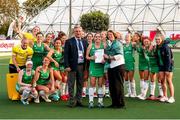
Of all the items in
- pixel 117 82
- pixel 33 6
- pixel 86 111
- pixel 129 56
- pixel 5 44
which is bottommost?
pixel 86 111

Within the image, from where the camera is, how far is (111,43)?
991 centimetres

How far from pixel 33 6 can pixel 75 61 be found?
74.8 metres

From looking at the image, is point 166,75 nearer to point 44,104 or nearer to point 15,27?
point 44,104

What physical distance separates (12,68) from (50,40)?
1196 mm

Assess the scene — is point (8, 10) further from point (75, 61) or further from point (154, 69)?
point (75, 61)

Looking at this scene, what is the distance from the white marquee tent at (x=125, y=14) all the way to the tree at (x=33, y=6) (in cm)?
1271

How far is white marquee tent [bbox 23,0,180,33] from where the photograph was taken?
183ft

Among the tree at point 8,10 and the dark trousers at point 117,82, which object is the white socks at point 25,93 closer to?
the dark trousers at point 117,82

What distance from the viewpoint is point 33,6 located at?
8344 centimetres

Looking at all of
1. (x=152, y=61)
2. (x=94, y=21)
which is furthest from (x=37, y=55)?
(x=94, y=21)

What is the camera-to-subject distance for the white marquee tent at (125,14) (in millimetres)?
55781

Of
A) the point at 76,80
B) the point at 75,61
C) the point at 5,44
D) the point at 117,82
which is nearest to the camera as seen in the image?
the point at 117,82

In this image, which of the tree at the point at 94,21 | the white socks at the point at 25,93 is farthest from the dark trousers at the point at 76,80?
the tree at the point at 94,21

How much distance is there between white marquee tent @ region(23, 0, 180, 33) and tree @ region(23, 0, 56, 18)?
12.7 m
